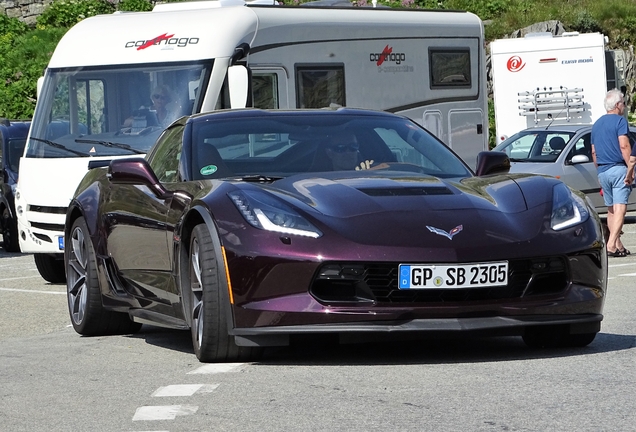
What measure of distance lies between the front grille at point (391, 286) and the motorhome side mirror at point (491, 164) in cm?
123

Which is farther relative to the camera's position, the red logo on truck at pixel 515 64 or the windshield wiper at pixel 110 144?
the red logo on truck at pixel 515 64

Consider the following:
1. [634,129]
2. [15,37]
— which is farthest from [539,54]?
[15,37]

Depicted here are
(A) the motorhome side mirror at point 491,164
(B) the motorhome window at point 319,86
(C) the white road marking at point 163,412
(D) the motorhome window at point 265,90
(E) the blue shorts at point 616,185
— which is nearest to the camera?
(C) the white road marking at point 163,412

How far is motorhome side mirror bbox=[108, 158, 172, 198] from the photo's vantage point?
26.3ft

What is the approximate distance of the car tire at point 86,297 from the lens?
910cm

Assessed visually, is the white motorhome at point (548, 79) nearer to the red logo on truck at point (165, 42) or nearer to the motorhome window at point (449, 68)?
the motorhome window at point (449, 68)

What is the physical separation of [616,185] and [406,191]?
8.23 metres

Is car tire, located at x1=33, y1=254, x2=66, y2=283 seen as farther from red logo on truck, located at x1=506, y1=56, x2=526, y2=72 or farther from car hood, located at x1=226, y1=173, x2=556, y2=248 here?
red logo on truck, located at x1=506, y1=56, x2=526, y2=72

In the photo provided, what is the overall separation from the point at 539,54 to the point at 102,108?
14712 mm

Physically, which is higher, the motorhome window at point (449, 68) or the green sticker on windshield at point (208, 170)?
the green sticker on windshield at point (208, 170)

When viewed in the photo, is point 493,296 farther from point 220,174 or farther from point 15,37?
point 15,37

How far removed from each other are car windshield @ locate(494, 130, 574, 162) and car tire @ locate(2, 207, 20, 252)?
6.89 m

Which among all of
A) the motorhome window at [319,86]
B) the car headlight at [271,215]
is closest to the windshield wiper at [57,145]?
the motorhome window at [319,86]

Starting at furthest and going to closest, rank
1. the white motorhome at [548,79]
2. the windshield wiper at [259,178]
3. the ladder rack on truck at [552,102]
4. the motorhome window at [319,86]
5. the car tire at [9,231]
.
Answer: the white motorhome at [548,79]
the ladder rack on truck at [552,102]
the car tire at [9,231]
the motorhome window at [319,86]
the windshield wiper at [259,178]
